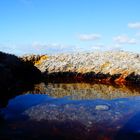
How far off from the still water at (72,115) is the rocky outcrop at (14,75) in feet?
1.44

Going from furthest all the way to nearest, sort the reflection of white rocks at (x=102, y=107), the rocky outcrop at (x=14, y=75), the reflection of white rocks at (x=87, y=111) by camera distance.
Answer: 1. the rocky outcrop at (x=14, y=75)
2. the reflection of white rocks at (x=102, y=107)
3. the reflection of white rocks at (x=87, y=111)

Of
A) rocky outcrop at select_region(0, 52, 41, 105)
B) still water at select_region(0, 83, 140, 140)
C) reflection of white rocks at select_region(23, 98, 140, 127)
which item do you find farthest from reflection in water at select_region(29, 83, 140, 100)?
reflection of white rocks at select_region(23, 98, 140, 127)

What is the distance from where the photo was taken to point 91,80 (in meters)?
16.4

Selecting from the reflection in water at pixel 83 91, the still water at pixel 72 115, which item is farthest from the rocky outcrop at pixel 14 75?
the reflection in water at pixel 83 91

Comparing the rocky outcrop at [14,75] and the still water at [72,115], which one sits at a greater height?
the rocky outcrop at [14,75]

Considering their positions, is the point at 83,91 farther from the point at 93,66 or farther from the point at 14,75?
the point at 93,66

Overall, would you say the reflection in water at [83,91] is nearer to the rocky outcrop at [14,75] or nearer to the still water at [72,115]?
the still water at [72,115]

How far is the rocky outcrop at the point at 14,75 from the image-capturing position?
1187 cm

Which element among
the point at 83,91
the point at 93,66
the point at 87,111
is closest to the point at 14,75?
the point at 83,91

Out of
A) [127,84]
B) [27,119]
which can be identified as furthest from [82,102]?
[127,84]

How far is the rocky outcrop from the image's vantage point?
11.9m

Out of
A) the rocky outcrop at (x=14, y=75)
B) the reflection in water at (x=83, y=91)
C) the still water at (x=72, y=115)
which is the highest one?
the rocky outcrop at (x=14, y=75)

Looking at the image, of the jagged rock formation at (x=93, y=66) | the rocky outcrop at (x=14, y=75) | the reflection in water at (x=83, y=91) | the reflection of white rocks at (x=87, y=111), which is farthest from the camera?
the jagged rock formation at (x=93, y=66)

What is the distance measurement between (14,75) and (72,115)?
4.71 metres
